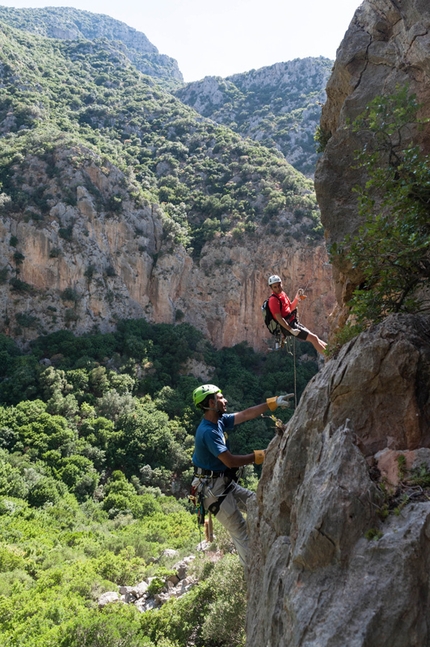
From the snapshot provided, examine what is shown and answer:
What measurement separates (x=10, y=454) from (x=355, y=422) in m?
27.9

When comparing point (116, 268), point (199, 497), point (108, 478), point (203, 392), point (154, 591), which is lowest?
point (108, 478)

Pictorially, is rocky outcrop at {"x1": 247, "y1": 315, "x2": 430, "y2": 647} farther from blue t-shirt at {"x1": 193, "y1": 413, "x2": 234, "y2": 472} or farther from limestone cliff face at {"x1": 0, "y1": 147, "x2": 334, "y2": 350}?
limestone cliff face at {"x1": 0, "y1": 147, "x2": 334, "y2": 350}

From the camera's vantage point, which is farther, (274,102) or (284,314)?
(274,102)

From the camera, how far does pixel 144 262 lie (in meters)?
46.1

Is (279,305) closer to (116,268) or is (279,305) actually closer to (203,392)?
(203,392)

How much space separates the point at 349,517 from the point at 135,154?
6451cm

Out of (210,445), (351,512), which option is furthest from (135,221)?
(351,512)

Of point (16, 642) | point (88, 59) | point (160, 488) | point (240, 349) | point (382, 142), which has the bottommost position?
point (160, 488)

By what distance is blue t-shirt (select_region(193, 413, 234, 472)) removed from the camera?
487 centimetres

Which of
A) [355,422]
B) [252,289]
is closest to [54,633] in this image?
[355,422]

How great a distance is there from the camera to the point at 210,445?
4.88 m

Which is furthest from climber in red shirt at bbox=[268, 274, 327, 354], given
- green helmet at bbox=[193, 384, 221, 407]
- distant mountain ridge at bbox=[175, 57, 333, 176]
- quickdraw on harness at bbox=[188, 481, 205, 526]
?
distant mountain ridge at bbox=[175, 57, 333, 176]

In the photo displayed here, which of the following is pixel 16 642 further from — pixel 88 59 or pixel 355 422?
pixel 88 59

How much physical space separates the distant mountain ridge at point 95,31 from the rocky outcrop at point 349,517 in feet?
393
